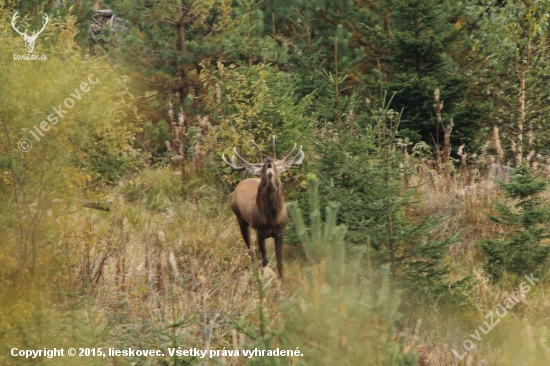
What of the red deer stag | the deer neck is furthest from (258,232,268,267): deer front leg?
the deer neck

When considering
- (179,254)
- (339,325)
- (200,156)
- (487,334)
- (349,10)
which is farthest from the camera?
(349,10)

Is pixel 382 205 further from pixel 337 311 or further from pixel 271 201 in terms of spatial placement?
pixel 337 311

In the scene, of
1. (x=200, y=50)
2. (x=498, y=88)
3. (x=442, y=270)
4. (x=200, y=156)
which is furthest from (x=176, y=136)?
(x=442, y=270)

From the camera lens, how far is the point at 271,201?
9016mm

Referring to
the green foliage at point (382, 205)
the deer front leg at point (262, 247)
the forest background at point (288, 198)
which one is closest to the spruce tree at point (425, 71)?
the forest background at point (288, 198)

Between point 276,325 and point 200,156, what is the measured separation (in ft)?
24.0

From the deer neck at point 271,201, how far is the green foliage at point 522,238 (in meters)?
2.48

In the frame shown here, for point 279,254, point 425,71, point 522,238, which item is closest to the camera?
point 522,238

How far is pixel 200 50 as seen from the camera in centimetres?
1438

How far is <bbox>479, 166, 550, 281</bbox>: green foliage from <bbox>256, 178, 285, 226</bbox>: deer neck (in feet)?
8.14

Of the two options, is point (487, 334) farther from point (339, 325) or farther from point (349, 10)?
point (349, 10)

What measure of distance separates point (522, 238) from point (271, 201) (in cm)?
300

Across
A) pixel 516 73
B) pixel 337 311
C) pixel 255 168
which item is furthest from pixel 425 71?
pixel 337 311

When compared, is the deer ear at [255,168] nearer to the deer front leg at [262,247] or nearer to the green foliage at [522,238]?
the deer front leg at [262,247]
